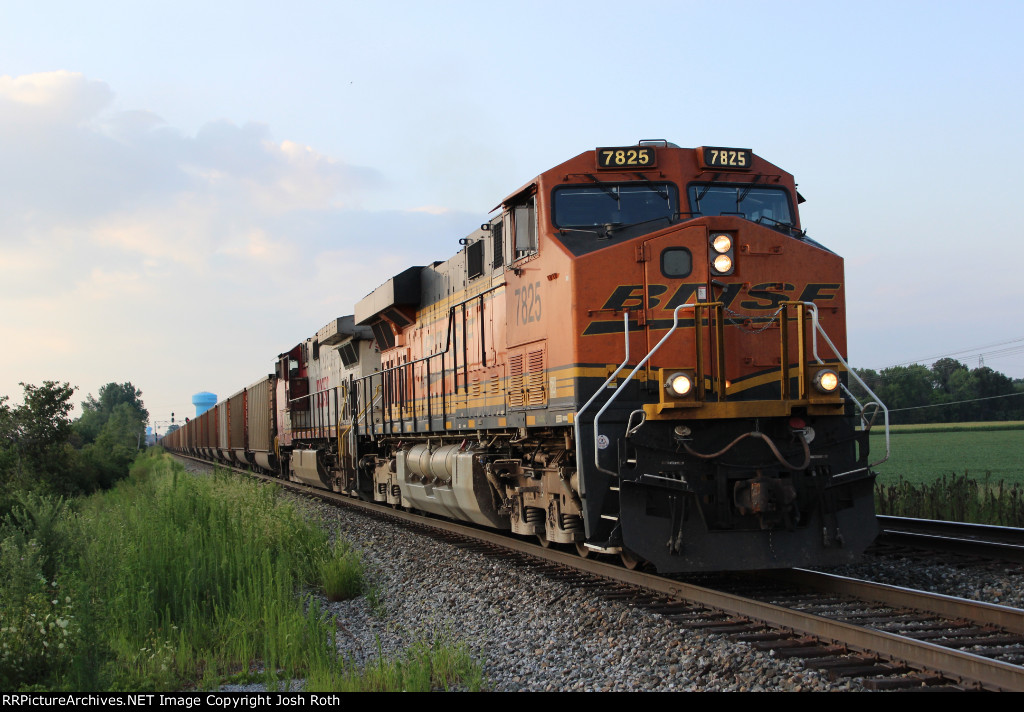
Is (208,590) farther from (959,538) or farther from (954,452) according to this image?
(954,452)

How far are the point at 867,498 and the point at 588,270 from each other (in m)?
3.02

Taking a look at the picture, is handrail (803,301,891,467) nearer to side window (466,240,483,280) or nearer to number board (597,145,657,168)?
number board (597,145,657,168)

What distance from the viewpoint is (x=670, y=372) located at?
734 cm

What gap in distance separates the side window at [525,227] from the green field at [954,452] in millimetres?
8322

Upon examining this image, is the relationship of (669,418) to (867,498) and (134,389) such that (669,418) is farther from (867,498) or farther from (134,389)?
(134,389)

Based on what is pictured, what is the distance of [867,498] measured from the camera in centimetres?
716

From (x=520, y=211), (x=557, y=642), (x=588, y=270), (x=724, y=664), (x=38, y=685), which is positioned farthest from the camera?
(x=520, y=211)

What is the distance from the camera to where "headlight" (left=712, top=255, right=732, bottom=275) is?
7551mm

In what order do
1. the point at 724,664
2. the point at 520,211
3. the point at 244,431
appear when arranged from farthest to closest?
the point at 244,431, the point at 520,211, the point at 724,664

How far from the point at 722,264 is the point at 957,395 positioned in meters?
48.7

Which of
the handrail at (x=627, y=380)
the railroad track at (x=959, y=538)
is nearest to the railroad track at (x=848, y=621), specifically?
the handrail at (x=627, y=380)

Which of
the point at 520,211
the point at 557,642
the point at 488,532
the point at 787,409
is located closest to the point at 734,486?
the point at 787,409

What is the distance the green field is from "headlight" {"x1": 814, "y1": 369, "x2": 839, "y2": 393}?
6826 millimetres

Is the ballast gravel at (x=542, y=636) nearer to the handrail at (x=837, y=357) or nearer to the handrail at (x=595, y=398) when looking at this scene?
the handrail at (x=595, y=398)
